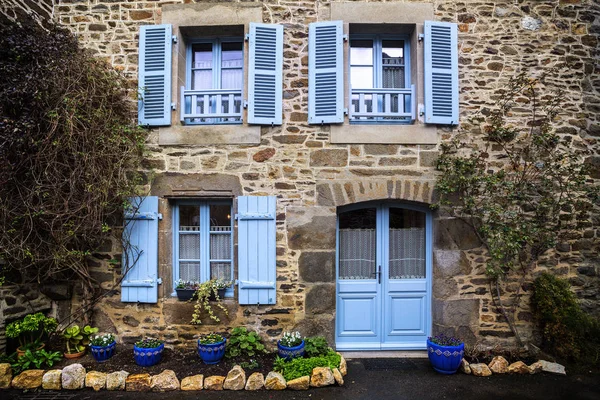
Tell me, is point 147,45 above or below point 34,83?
above

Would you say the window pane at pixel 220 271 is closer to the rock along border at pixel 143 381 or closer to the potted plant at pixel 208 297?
the potted plant at pixel 208 297

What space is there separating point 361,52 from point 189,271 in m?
3.92

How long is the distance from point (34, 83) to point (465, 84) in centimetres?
528

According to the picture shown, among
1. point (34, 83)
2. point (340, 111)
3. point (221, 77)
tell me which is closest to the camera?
point (34, 83)

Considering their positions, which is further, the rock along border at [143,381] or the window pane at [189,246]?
the window pane at [189,246]

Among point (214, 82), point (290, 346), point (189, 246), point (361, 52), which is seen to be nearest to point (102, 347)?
point (189, 246)

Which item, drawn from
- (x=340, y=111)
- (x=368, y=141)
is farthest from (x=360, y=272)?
(x=340, y=111)

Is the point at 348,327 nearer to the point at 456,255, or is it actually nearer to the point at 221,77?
the point at 456,255

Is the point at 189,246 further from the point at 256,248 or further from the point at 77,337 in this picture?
the point at 77,337

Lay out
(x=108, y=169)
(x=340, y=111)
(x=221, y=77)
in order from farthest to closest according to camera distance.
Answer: (x=221, y=77), (x=340, y=111), (x=108, y=169)

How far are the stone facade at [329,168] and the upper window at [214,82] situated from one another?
0.48 meters

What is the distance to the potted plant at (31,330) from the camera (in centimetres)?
409

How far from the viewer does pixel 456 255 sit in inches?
180

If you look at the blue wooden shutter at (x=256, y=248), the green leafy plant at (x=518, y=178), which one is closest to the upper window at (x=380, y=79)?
the green leafy plant at (x=518, y=178)
